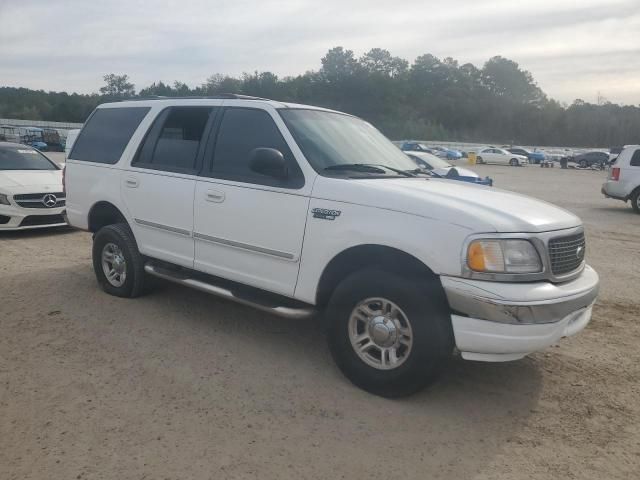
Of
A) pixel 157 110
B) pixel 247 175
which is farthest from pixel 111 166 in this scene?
pixel 247 175

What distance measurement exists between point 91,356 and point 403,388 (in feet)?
7.80

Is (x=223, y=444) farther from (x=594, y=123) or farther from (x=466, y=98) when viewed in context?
(x=466, y=98)

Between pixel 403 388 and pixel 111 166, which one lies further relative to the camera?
pixel 111 166

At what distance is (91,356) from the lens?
436 centimetres

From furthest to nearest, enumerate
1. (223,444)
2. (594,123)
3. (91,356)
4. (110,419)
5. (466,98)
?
(466,98), (594,123), (91,356), (110,419), (223,444)

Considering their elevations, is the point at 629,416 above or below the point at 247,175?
below

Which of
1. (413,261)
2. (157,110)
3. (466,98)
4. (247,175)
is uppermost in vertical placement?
(466,98)

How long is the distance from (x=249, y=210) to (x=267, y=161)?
0.51m

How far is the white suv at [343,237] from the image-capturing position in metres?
3.44

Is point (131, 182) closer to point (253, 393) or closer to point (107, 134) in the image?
point (107, 134)

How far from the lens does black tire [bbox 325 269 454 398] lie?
3.53 m

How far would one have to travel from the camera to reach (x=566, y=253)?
12.3ft

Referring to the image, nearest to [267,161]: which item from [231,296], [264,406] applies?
[231,296]

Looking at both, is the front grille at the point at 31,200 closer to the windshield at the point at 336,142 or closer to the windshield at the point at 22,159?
the windshield at the point at 22,159
